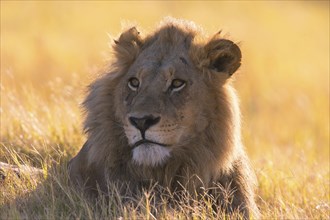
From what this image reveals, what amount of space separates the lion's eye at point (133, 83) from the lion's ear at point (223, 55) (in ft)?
1.61

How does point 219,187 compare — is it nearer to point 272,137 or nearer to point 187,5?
point 272,137

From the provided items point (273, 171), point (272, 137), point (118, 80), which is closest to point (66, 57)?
point (272, 137)

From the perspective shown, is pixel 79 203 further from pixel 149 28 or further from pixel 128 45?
pixel 149 28

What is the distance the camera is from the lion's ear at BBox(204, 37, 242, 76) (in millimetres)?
5922

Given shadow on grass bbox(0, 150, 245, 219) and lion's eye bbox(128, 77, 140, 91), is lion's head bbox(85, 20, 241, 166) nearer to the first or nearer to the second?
lion's eye bbox(128, 77, 140, 91)

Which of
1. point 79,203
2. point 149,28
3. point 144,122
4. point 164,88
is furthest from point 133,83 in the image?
point 79,203

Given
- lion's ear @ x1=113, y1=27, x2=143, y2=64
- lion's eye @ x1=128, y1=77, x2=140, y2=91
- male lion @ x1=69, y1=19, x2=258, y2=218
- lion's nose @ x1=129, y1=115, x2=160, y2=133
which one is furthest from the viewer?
lion's ear @ x1=113, y1=27, x2=143, y2=64

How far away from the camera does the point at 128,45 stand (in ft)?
20.2

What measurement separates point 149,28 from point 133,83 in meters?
0.67

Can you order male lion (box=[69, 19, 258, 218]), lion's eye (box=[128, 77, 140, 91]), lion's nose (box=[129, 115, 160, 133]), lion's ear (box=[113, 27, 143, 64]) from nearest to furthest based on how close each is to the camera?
lion's nose (box=[129, 115, 160, 133]) < male lion (box=[69, 19, 258, 218]) < lion's eye (box=[128, 77, 140, 91]) < lion's ear (box=[113, 27, 143, 64])

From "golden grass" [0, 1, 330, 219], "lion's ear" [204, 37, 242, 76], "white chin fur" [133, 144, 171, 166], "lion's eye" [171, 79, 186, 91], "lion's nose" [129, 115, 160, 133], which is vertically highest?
"lion's ear" [204, 37, 242, 76]

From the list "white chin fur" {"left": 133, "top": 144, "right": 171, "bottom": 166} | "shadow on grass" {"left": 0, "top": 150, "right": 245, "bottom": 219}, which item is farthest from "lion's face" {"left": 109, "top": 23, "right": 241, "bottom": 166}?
"shadow on grass" {"left": 0, "top": 150, "right": 245, "bottom": 219}

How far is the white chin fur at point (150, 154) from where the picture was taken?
5.55 metres

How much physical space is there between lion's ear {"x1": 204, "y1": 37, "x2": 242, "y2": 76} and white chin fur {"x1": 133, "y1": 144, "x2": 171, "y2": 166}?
0.72 meters
